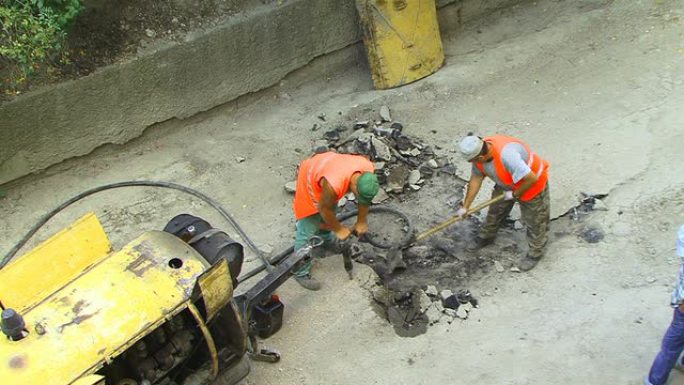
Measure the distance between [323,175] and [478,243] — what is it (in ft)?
6.30

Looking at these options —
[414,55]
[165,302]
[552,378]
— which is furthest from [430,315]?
[414,55]

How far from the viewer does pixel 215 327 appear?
468 cm

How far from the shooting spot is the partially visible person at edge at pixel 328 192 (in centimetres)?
505

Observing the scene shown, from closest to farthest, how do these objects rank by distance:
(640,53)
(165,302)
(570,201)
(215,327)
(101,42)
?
1. (165,302)
2. (215,327)
3. (570,201)
4. (101,42)
5. (640,53)

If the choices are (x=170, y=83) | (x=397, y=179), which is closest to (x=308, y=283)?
(x=397, y=179)

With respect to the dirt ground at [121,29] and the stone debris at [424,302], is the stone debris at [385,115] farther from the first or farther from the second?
the stone debris at [424,302]

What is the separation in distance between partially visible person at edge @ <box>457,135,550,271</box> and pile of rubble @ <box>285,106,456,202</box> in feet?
3.62

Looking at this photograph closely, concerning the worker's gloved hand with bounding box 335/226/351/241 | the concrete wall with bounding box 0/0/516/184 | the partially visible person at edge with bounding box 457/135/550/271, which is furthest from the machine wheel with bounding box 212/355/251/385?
the concrete wall with bounding box 0/0/516/184

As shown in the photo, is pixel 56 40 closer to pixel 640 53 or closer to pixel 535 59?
pixel 535 59

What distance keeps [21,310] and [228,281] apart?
4.35 feet

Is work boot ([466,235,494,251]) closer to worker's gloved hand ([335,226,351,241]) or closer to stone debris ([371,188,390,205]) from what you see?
stone debris ([371,188,390,205])

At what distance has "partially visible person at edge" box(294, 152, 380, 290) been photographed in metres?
5.05

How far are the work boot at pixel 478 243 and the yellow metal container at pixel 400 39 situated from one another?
105 inches

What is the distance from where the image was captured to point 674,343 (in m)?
4.29
